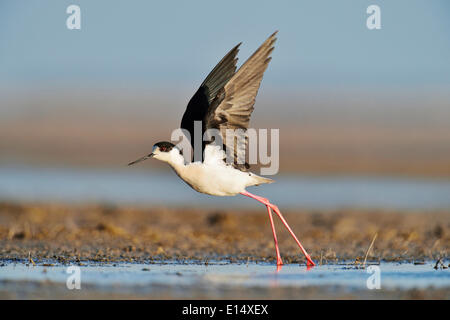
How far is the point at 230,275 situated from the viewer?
257 inches

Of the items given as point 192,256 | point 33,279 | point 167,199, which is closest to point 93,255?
point 192,256

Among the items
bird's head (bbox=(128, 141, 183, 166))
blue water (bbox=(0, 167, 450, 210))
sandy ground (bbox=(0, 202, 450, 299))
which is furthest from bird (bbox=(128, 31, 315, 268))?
blue water (bbox=(0, 167, 450, 210))

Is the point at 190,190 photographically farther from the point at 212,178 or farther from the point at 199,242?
the point at 212,178

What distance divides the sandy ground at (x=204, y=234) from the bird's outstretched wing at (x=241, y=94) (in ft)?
4.66

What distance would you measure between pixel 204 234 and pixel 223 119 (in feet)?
8.42

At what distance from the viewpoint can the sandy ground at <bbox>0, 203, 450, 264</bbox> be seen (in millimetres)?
8000

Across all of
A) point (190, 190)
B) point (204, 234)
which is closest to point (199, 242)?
point (204, 234)

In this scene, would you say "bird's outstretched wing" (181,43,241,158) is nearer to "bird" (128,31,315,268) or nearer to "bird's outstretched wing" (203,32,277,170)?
"bird" (128,31,315,268)

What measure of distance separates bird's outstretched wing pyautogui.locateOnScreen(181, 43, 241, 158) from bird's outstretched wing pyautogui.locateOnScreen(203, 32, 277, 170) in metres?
0.17

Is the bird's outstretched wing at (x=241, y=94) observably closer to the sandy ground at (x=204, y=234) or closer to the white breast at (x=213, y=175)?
the white breast at (x=213, y=175)

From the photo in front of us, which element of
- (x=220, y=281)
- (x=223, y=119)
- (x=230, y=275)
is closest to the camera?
(x=220, y=281)

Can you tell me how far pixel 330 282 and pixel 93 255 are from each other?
2.69m
